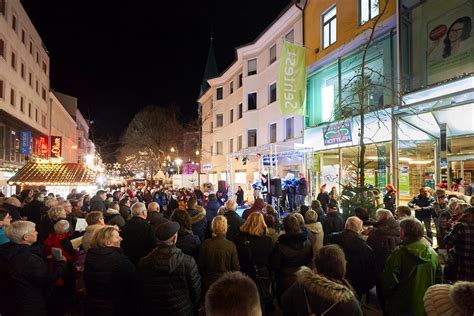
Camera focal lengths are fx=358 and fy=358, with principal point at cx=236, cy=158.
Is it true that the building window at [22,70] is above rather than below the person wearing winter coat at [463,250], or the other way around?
above

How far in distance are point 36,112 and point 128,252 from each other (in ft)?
107

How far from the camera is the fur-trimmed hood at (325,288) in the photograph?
2.61m

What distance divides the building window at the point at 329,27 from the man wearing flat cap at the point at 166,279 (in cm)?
1627

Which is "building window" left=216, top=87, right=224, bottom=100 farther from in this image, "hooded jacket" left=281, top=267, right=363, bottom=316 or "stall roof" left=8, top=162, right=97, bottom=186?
"hooded jacket" left=281, top=267, right=363, bottom=316

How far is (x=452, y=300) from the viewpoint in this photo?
2.19 meters

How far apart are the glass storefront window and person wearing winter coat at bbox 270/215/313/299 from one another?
8.47 meters

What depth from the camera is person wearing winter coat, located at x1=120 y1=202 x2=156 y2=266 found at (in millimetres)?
6137

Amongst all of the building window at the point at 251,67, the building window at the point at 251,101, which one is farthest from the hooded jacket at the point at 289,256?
the building window at the point at 251,67

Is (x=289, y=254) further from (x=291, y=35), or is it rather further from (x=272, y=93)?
(x=272, y=93)

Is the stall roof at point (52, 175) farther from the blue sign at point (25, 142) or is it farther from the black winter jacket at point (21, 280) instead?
the blue sign at point (25, 142)

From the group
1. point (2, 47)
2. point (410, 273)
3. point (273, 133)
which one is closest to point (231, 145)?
point (273, 133)

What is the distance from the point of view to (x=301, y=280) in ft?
9.17

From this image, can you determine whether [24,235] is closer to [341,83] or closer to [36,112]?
[341,83]

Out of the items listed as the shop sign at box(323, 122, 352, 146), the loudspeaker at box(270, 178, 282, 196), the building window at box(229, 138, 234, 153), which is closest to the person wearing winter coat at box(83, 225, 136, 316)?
the shop sign at box(323, 122, 352, 146)
